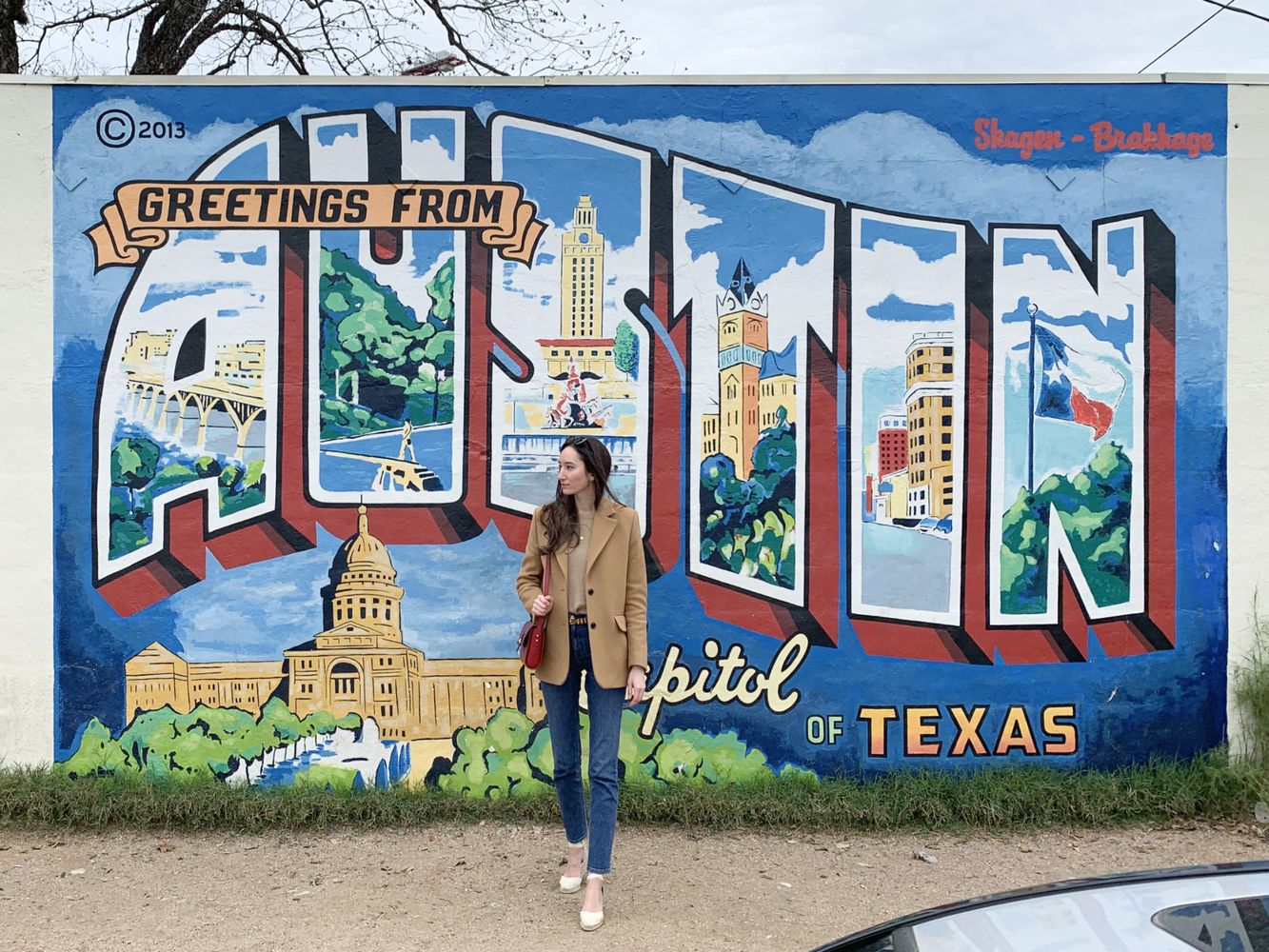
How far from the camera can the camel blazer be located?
13.4ft

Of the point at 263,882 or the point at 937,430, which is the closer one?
the point at 263,882

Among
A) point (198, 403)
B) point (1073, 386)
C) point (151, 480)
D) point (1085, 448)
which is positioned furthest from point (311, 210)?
point (1085, 448)

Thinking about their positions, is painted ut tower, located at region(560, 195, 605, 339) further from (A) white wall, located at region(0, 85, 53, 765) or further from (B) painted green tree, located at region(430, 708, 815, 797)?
(A) white wall, located at region(0, 85, 53, 765)

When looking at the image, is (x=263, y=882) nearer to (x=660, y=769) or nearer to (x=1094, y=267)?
(x=660, y=769)

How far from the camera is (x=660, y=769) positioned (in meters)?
5.20

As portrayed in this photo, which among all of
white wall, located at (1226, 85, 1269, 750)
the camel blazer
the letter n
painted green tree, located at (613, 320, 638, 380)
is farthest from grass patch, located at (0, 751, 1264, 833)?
painted green tree, located at (613, 320, 638, 380)

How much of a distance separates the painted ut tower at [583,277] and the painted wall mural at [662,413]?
0.02 meters

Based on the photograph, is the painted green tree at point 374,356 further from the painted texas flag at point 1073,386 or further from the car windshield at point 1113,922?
the car windshield at point 1113,922

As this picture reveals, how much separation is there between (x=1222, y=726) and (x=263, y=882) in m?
4.59

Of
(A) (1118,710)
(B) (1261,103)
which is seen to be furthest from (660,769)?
(B) (1261,103)

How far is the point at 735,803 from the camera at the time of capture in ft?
16.5

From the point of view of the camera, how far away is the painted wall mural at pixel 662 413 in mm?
5207

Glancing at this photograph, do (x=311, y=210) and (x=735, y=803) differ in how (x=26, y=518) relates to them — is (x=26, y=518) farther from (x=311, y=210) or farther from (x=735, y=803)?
(x=735, y=803)

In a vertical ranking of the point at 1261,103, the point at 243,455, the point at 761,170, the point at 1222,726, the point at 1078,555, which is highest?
the point at 1261,103
